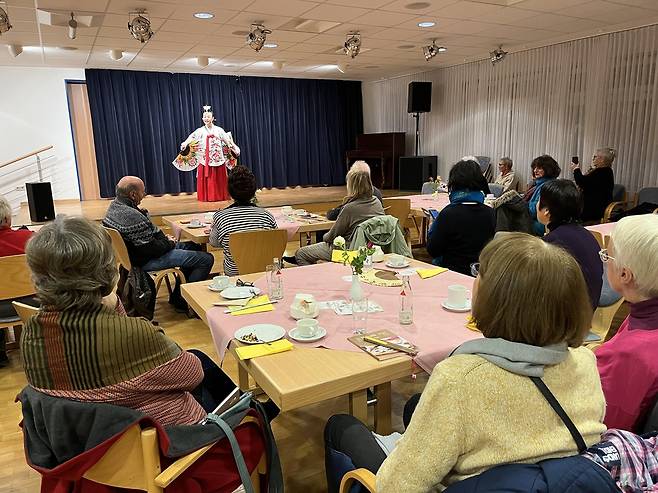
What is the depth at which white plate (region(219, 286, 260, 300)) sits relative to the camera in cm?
218

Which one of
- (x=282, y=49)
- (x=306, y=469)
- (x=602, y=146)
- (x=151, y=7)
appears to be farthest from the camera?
(x=282, y=49)

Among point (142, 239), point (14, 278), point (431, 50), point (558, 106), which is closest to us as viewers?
point (14, 278)

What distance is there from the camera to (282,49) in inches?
286

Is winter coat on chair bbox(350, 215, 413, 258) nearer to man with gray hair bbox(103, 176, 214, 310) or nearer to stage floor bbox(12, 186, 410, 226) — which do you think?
man with gray hair bbox(103, 176, 214, 310)

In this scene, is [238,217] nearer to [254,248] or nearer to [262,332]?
[254,248]

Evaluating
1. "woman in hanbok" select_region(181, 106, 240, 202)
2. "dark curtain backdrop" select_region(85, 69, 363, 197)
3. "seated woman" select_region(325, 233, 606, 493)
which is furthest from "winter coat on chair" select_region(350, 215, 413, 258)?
"dark curtain backdrop" select_region(85, 69, 363, 197)

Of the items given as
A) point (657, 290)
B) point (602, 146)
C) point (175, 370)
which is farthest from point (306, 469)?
point (602, 146)

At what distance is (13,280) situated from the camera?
9.53 feet

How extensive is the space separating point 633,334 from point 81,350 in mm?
1436

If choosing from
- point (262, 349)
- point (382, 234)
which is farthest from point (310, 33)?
point (262, 349)

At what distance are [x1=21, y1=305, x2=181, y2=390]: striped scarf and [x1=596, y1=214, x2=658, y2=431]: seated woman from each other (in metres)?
1.22

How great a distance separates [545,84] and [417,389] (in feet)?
20.1

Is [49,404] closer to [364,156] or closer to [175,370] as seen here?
[175,370]

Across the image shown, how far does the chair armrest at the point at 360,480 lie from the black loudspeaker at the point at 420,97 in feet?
28.3
